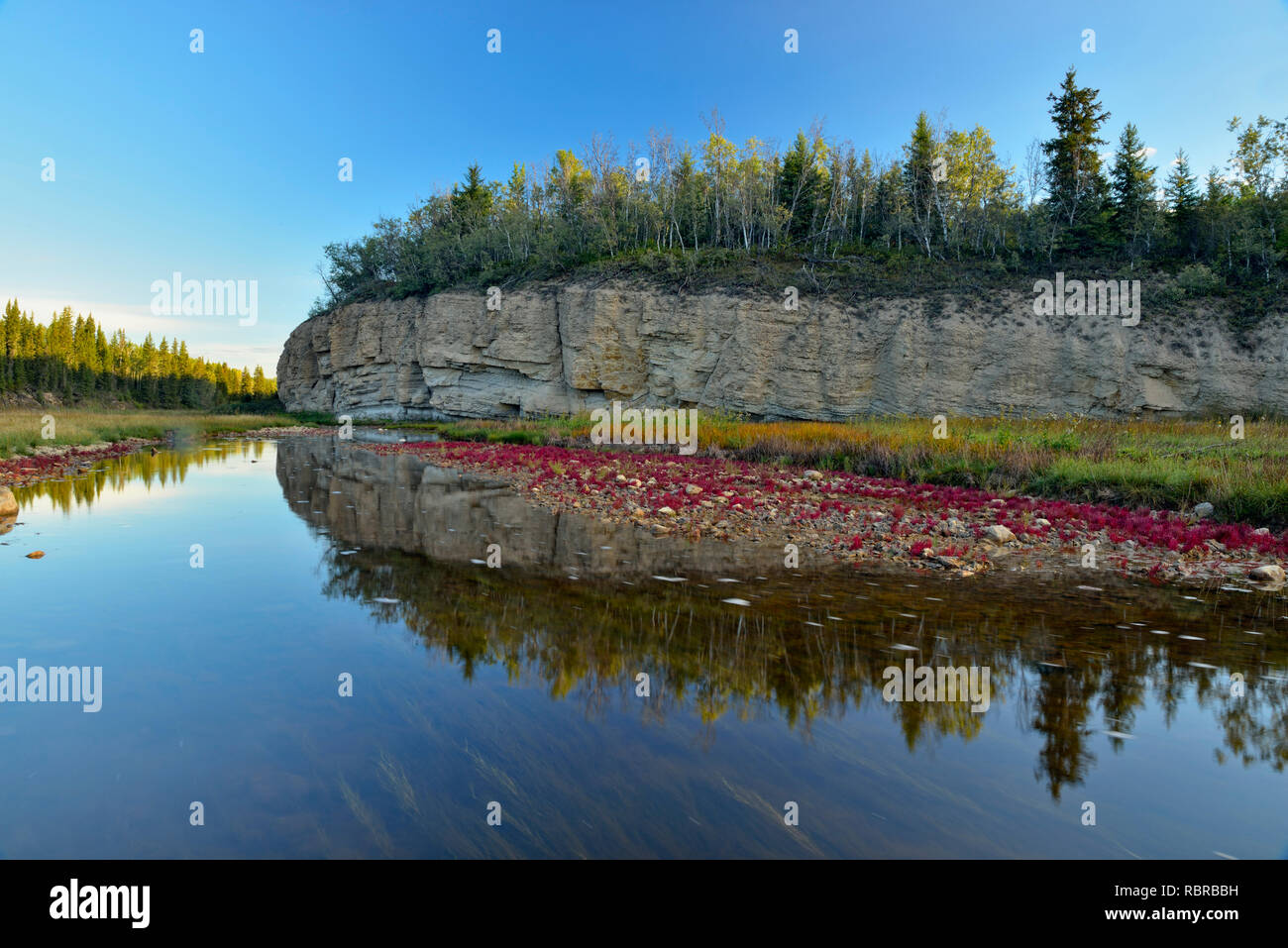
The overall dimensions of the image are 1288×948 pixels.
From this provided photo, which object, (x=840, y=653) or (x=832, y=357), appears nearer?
(x=840, y=653)

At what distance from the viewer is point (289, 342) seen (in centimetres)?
5488

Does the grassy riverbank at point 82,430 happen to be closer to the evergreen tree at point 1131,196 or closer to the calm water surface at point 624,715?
the calm water surface at point 624,715

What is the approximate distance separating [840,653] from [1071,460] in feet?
34.4

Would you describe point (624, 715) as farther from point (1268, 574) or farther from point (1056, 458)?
point (1056, 458)

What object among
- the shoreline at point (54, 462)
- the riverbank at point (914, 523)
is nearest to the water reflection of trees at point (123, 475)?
the shoreline at point (54, 462)

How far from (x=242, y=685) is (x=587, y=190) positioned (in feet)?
154

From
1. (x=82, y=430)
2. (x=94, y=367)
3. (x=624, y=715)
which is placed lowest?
(x=624, y=715)

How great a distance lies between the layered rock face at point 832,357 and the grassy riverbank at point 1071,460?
8013mm

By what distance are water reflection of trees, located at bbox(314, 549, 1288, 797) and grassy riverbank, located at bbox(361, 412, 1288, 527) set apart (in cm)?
504

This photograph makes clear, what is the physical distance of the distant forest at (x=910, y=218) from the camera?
30328 millimetres

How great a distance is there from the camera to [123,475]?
15.7 metres

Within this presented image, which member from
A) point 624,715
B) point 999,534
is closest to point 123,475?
point 624,715

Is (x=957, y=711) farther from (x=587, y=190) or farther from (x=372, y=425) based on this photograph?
(x=587, y=190)
